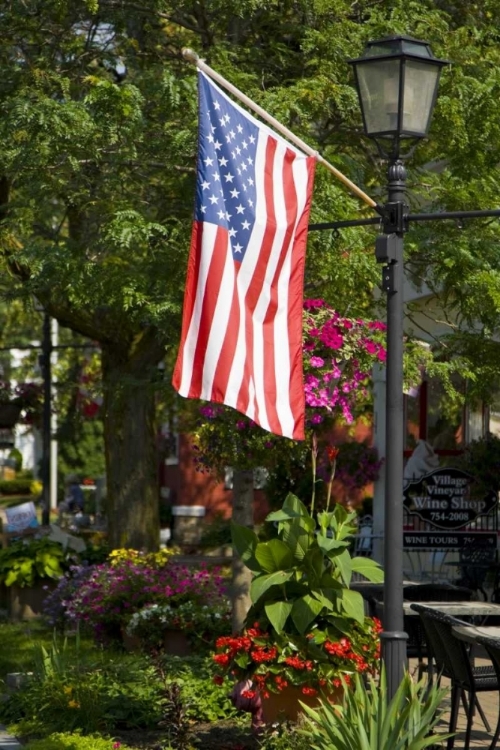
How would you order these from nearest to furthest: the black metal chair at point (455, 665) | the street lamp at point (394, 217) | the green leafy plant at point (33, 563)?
the street lamp at point (394, 217)
the black metal chair at point (455, 665)
the green leafy plant at point (33, 563)

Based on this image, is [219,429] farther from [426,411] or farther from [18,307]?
[18,307]

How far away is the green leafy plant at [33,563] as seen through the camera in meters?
15.4

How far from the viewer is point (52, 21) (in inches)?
480

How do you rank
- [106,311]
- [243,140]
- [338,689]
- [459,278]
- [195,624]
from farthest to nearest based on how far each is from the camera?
[106,311] → [195,624] → [459,278] → [338,689] → [243,140]

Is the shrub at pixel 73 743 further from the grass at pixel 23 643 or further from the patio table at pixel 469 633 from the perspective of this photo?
the grass at pixel 23 643

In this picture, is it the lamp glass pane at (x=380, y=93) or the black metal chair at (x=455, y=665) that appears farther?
the black metal chair at (x=455, y=665)

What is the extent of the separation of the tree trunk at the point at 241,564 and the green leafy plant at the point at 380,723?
3661 mm

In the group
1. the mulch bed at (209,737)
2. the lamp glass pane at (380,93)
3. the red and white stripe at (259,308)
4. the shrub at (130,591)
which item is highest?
the lamp glass pane at (380,93)

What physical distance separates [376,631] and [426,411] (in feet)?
38.5

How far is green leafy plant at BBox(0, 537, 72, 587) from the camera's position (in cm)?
1541

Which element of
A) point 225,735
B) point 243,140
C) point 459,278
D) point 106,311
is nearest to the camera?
point 243,140

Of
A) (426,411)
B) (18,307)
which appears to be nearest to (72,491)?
(18,307)

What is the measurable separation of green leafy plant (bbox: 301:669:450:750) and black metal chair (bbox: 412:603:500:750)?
4.43ft

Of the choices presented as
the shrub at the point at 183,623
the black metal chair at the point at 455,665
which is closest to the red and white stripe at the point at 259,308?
the black metal chair at the point at 455,665
